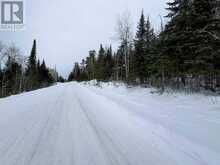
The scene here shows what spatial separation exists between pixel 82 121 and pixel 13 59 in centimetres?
4488

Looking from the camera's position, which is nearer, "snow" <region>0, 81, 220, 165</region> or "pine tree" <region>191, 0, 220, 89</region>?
"snow" <region>0, 81, 220, 165</region>

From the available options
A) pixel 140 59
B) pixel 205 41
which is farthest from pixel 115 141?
pixel 140 59

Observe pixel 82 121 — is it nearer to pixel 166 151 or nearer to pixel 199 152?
pixel 166 151

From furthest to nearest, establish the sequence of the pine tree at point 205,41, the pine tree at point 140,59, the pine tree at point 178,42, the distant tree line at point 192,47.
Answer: the pine tree at point 140,59 < the pine tree at point 178,42 < the distant tree line at point 192,47 < the pine tree at point 205,41

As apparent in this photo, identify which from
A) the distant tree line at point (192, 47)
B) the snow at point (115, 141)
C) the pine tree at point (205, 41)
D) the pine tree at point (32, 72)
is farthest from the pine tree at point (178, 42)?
the pine tree at point (32, 72)

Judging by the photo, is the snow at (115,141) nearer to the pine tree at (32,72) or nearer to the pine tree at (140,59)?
the pine tree at (140,59)

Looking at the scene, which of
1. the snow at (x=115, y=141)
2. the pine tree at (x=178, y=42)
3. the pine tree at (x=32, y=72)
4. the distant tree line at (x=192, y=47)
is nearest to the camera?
the snow at (x=115, y=141)

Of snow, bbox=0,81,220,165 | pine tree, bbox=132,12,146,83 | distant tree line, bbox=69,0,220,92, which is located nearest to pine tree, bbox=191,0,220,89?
distant tree line, bbox=69,0,220,92

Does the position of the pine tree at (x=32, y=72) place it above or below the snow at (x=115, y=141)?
above

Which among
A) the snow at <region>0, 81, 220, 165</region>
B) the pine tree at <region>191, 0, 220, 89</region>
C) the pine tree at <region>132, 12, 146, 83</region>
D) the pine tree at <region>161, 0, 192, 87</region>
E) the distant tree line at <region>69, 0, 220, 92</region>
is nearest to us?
the snow at <region>0, 81, 220, 165</region>

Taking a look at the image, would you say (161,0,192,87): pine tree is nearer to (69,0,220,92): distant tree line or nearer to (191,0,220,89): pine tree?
(69,0,220,92): distant tree line

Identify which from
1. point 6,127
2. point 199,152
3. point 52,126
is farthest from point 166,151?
point 6,127

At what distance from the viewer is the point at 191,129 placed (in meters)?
4.73

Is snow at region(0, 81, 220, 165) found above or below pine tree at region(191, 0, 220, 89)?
below
